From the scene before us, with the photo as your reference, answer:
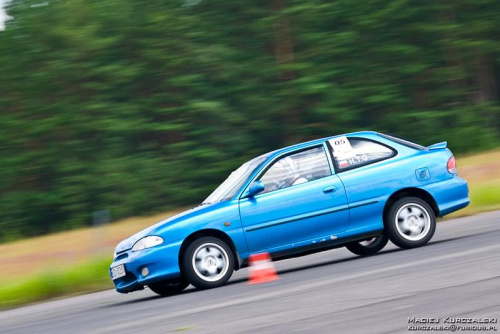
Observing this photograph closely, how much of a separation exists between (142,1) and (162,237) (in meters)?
28.7

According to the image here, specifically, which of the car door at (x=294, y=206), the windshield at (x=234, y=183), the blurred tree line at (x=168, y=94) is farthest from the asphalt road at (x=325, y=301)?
the blurred tree line at (x=168, y=94)

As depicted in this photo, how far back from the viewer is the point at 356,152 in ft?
37.6

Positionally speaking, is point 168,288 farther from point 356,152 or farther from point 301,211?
point 356,152

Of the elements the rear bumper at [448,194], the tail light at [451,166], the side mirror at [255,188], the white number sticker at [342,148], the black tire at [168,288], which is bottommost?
the black tire at [168,288]

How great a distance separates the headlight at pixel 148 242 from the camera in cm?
1048

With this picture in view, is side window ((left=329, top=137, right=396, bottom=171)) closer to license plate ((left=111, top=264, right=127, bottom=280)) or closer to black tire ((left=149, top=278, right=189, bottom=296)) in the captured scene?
black tire ((left=149, top=278, right=189, bottom=296))

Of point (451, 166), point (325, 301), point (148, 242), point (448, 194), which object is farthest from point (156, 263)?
point (451, 166)

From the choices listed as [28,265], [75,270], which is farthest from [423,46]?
[75,270]

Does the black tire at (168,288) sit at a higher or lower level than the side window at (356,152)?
lower

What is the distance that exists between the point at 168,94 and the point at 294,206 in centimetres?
2696

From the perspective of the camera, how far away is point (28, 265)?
19.6 meters

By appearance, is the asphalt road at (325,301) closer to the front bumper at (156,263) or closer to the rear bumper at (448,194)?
the front bumper at (156,263)

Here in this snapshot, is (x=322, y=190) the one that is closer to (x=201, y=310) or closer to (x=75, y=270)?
(x=201, y=310)

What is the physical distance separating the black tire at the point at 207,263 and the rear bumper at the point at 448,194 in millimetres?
2720
